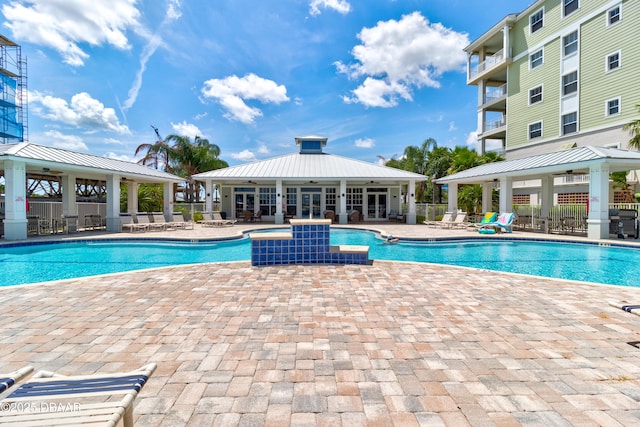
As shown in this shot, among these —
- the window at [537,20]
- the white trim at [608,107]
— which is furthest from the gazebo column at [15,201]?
the window at [537,20]

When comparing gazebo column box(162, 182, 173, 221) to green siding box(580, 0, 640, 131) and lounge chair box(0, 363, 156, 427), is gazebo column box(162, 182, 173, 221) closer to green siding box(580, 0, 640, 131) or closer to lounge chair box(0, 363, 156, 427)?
lounge chair box(0, 363, 156, 427)

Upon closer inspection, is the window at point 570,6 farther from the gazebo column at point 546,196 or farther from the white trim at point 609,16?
the gazebo column at point 546,196

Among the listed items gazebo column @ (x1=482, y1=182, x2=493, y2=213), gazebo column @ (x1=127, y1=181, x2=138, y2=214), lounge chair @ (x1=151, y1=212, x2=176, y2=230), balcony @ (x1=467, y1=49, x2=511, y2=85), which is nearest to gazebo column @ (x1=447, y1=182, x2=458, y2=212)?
gazebo column @ (x1=482, y1=182, x2=493, y2=213)

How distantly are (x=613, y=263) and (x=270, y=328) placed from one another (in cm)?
1061

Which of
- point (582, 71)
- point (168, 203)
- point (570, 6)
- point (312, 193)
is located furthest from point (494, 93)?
point (168, 203)

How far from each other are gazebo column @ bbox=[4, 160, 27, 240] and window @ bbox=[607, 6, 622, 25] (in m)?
30.6

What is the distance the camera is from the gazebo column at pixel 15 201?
11.4m

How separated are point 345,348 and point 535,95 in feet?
88.0

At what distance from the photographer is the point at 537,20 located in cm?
2134

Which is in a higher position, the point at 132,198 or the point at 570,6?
the point at 570,6

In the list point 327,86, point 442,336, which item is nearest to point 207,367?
point 442,336

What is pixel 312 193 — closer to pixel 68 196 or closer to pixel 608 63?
pixel 68 196

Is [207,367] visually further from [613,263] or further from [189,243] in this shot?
[613,263]

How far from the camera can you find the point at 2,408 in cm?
168
